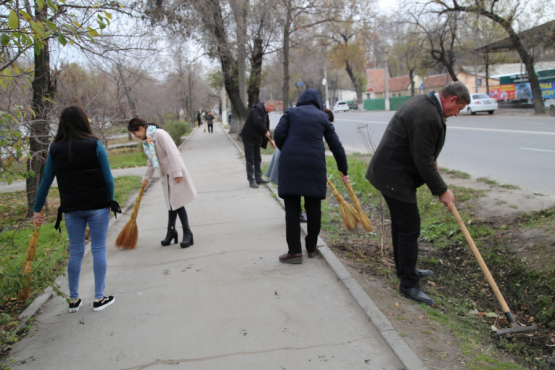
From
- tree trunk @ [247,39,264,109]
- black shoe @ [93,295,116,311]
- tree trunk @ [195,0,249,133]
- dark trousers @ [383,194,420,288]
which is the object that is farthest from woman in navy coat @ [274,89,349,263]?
tree trunk @ [247,39,264,109]

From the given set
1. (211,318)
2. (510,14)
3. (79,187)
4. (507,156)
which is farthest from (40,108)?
(510,14)

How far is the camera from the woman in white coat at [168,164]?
5059 millimetres

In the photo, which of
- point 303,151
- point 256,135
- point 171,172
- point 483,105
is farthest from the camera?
point 483,105

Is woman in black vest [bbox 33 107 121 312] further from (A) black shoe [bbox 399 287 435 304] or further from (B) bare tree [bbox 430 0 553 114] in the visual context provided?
(B) bare tree [bbox 430 0 553 114]

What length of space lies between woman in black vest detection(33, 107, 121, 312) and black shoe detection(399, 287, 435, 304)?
2.67 meters

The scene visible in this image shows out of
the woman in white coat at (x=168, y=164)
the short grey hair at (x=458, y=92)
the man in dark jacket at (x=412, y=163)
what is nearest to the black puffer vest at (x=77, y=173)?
the woman in white coat at (x=168, y=164)

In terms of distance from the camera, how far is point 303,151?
13.9ft

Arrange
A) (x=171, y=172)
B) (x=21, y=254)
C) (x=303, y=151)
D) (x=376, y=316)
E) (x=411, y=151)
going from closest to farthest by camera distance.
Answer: (x=376, y=316), (x=411, y=151), (x=303, y=151), (x=171, y=172), (x=21, y=254)

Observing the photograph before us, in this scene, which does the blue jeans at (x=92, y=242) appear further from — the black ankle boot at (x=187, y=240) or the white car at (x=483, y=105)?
the white car at (x=483, y=105)

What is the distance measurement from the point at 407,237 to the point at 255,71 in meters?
19.2

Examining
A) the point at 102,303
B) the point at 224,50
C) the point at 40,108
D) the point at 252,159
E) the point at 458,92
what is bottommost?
the point at 102,303

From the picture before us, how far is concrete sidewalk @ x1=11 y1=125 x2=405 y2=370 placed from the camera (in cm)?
287

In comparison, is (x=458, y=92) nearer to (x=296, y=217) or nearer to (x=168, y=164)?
(x=296, y=217)

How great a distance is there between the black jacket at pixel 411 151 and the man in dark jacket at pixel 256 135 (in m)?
4.51
